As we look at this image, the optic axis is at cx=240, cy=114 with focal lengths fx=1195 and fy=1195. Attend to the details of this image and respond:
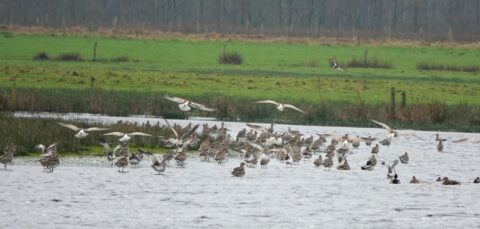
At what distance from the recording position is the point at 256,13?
139125 mm

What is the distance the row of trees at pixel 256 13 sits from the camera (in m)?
130

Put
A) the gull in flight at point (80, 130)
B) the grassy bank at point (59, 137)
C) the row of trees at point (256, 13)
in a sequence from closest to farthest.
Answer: the grassy bank at point (59, 137)
the gull in flight at point (80, 130)
the row of trees at point (256, 13)

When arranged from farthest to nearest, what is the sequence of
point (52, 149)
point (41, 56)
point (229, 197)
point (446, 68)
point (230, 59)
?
point (230, 59) < point (446, 68) < point (41, 56) < point (52, 149) < point (229, 197)

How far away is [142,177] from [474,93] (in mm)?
30383

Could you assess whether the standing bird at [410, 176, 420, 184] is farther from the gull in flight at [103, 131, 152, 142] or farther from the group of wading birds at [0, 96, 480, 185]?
the gull in flight at [103, 131, 152, 142]

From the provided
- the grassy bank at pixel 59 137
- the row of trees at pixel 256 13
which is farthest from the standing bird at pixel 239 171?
the row of trees at pixel 256 13

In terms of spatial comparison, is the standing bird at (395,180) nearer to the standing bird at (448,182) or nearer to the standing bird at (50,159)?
the standing bird at (448,182)

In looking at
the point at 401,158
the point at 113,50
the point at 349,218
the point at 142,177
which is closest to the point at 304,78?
the point at 113,50

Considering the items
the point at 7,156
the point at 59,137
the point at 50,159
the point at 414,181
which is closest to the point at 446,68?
the point at 59,137

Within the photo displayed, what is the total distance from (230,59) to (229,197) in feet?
157

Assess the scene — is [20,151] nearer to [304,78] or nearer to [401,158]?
[401,158]

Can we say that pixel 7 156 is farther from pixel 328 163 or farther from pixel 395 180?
pixel 395 180

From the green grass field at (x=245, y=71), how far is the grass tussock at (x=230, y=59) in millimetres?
660

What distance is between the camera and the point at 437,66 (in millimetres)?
70812
